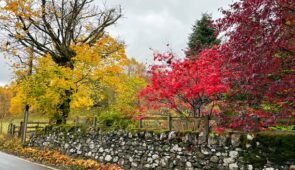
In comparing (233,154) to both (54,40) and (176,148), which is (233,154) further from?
(54,40)

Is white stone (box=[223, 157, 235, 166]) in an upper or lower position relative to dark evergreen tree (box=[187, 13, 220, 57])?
lower

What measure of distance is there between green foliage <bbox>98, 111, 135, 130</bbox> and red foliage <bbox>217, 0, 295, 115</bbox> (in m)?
6.45

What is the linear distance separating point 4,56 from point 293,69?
15797 mm

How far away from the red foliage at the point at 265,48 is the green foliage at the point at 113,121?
645cm

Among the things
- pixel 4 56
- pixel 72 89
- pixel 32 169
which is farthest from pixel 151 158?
pixel 4 56

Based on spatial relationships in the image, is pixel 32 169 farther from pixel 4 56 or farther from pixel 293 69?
pixel 293 69

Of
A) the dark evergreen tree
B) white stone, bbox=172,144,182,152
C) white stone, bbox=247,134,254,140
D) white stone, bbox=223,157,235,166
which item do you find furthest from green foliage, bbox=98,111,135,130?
the dark evergreen tree

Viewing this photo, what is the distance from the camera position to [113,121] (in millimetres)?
12305

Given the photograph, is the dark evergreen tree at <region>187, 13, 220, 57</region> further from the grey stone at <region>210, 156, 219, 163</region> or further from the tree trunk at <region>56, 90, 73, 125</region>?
the grey stone at <region>210, 156, 219, 163</region>

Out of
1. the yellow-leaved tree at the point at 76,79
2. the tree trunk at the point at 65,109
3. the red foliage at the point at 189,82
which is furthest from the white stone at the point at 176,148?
the tree trunk at the point at 65,109

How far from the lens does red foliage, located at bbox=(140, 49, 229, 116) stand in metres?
8.46

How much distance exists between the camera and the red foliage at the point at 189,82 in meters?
8.46

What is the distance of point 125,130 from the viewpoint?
10.9 m

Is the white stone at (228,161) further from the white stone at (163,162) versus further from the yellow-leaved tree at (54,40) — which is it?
the yellow-leaved tree at (54,40)
